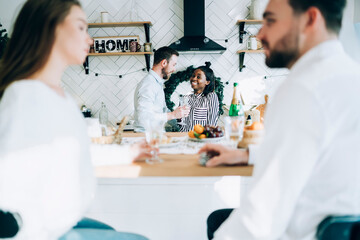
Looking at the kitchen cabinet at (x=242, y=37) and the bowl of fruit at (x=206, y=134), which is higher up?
the kitchen cabinet at (x=242, y=37)

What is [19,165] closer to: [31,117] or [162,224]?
[31,117]

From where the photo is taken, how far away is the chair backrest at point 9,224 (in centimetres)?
88

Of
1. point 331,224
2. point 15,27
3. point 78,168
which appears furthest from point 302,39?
point 15,27

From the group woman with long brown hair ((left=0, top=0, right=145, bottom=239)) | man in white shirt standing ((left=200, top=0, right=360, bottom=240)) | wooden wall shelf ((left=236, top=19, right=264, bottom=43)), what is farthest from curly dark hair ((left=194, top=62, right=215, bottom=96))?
man in white shirt standing ((left=200, top=0, right=360, bottom=240))

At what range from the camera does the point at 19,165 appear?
2.82 feet

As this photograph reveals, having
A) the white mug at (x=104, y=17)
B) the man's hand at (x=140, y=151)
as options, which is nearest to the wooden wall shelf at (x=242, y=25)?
the white mug at (x=104, y=17)

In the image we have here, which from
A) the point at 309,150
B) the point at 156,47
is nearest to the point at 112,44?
the point at 156,47

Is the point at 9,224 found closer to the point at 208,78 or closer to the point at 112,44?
the point at 208,78

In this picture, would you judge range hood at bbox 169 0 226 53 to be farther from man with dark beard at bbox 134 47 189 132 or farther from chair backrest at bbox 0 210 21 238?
chair backrest at bbox 0 210 21 238

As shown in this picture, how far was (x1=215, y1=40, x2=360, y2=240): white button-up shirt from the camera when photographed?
706 mm

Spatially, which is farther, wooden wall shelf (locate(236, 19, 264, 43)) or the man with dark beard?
wooden wall shelf (locate(236, 19, 264, 43))

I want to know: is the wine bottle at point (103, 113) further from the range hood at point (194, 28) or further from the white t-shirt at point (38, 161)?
the white t-shirt at point (38, 161)

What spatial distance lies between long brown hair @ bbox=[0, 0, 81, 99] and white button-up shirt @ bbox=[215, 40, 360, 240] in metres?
0.72

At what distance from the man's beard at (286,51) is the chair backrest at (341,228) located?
1.50ft
